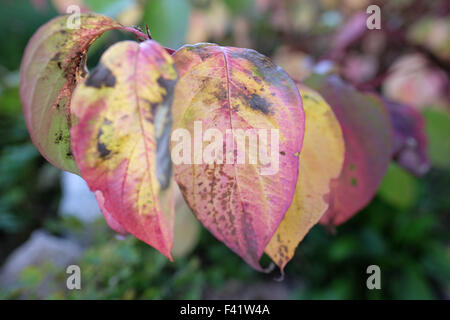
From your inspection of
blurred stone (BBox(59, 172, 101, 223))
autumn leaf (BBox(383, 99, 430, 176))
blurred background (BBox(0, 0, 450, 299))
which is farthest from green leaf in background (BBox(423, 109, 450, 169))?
blurred stone (BBox(59, 172, 101, 223))

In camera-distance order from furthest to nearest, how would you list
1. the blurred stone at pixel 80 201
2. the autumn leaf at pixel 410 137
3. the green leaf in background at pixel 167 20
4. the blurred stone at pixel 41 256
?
1. the blurred stone at pixel 80 201
2. the blurred stone at pixel 41 256
3. the green leaf in background at pixel 167 20
4. the autumn leaf at pixel 410 137

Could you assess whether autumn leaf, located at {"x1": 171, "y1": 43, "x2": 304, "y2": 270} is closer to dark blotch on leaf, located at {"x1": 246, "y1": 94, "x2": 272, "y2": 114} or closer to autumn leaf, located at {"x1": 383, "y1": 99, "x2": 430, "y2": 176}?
dark blotch on leaf, located at {"x1": 246, "y1": 94, "x2": 272, "y2": 114}

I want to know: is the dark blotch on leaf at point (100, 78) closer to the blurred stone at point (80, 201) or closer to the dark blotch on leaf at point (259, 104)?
the dark blotch on leaf at point (259, 104)

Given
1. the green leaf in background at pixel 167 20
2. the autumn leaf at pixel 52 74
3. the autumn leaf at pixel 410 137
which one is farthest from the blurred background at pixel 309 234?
the autumn leaf at pixel 52 74

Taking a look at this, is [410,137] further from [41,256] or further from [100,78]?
[41,256]

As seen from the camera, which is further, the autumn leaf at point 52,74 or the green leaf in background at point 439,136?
the green leaf in background at point 439,136
